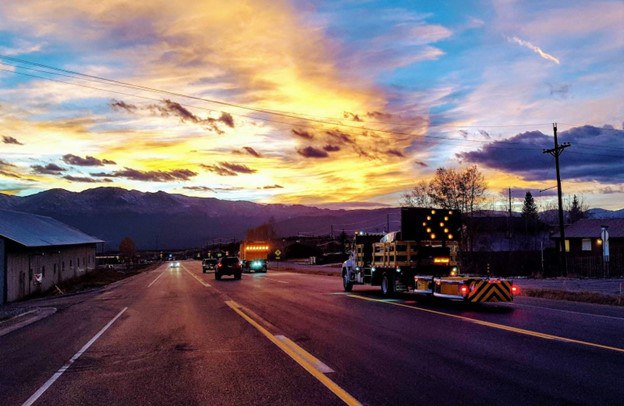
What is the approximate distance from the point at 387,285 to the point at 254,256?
3860 cm

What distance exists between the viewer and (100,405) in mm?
7199

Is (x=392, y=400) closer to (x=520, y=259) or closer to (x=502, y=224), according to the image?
(x=520, y=259)

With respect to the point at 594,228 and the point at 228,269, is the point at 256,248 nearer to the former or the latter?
the point at 228,269

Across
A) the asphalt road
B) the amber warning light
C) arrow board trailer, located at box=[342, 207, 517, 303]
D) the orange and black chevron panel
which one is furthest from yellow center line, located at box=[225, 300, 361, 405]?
the amber warning light

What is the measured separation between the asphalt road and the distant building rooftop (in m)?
51.3

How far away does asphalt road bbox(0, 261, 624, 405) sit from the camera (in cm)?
745

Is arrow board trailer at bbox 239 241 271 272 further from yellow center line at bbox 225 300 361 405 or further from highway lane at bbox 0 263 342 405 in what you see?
yellow center line at bbox 225 300 361 405

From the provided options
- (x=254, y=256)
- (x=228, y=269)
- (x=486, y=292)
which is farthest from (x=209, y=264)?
(x=486, y=292)

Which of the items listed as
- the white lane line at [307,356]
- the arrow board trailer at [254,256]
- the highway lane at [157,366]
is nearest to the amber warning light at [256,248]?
the arrow board trailer at [254,256]

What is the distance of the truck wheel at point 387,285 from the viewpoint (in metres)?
23.4

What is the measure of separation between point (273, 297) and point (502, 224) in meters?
74.6

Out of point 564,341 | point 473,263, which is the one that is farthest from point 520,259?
point 564,341

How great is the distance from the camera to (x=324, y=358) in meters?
9.78

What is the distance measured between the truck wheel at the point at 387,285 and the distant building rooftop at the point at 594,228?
47840 mm
